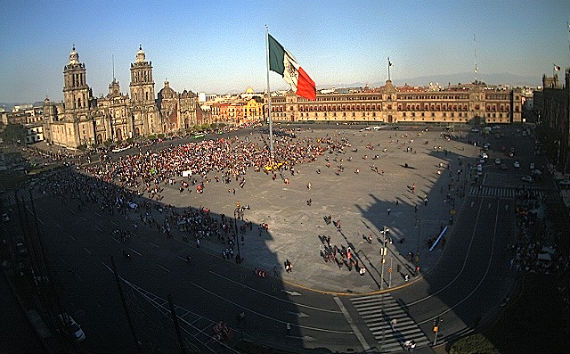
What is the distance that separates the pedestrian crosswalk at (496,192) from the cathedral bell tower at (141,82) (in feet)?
244

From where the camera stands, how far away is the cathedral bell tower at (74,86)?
79.5 meters

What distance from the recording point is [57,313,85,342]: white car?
18.5 meters

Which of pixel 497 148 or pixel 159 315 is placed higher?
pixel 497 148

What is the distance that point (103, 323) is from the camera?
2055cm

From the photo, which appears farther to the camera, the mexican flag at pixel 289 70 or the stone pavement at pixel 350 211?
the mexican flag at pixel 289 70

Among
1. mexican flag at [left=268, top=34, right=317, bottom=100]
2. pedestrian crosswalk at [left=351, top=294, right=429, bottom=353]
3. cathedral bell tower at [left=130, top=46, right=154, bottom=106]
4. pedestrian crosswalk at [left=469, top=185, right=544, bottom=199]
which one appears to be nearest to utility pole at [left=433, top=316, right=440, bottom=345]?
pedestrian crosswalk at [left=351, top=294, right=429, bottom=353]

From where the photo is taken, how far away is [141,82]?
310 ft

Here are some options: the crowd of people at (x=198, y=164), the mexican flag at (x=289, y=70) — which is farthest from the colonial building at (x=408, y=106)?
the mexican flag at (x=289, y=70)

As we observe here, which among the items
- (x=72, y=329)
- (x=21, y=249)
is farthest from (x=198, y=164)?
(x=72, y=329)

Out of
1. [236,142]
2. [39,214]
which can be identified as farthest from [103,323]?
[236,142]

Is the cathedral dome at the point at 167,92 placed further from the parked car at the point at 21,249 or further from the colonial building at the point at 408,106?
the parked car at the point at 21,249

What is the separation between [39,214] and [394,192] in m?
33.0

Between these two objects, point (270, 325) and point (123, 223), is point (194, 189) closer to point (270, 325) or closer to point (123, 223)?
point (123, 223)

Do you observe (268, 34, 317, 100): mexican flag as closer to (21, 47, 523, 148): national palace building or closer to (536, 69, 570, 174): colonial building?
(536, 69, 570, 174): colonial building
